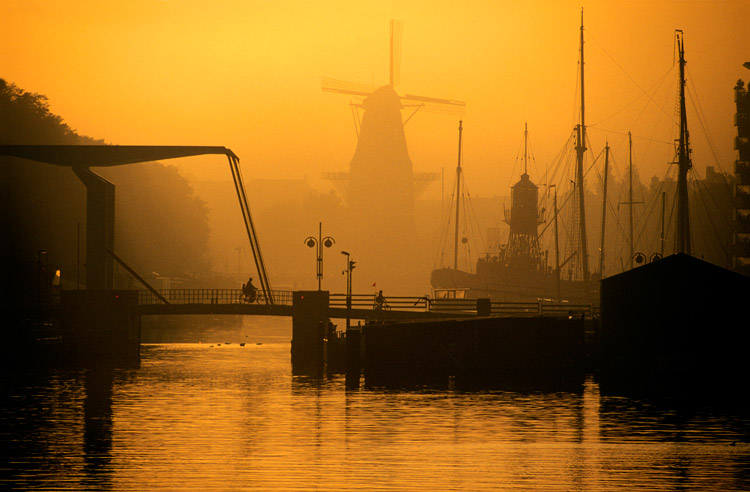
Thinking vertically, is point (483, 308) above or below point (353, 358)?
above

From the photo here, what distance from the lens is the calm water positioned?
81.7 feet

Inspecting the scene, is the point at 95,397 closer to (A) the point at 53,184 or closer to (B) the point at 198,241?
(A) the point at 53,184

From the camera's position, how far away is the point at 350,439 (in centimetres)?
3203

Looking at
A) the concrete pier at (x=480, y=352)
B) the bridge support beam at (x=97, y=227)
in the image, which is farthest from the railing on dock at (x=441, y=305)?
the bridge support beam at (x=97, y=227)

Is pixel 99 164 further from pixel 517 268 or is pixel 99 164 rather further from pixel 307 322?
pixel 517 268

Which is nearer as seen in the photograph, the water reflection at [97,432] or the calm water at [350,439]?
the calm water at [350,439]

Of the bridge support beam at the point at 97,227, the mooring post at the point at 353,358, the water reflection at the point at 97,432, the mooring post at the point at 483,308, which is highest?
the bridge support beam at the point at 97,227

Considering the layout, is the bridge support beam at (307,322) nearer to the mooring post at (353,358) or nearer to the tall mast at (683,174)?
the mooring post at (353,358)

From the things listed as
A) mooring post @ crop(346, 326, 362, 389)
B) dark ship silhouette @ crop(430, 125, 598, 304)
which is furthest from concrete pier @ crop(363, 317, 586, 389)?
dark ship silhouette @ crop(430, 125, 598, 304)

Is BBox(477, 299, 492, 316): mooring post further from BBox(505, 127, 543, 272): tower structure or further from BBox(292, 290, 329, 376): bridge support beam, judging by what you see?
BBox(505, 127, 543, 272): tower structure

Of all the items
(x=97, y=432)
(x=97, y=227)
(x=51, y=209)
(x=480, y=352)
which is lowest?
(x=97, y=432)

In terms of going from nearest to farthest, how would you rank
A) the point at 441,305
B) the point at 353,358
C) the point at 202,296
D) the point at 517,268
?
the point at 353,358 → the point at 441,305 → the point at 202,296 → the point at 517,268

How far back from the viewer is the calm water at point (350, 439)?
24906 mm

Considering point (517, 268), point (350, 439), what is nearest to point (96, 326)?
point (350, 439)
